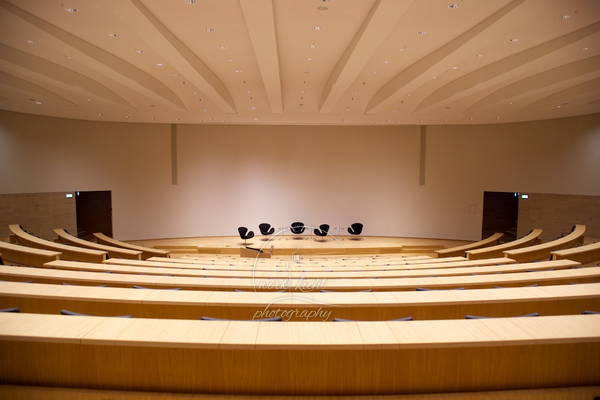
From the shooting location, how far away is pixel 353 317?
134 inches

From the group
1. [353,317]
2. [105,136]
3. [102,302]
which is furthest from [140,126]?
[353,317]

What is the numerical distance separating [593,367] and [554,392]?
33cm

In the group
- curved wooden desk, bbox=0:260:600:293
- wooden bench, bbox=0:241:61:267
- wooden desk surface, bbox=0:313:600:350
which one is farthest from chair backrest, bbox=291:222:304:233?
wooden desk surface, bbox=0:313:600:350

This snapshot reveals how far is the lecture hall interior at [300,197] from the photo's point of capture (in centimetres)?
220

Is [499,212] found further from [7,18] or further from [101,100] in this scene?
[7,18]

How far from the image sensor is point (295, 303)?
324cm

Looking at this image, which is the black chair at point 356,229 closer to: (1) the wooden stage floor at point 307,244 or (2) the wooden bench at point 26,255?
(1) the wooden stage floor at point 307,244

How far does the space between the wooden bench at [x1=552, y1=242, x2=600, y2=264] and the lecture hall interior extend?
6 cm

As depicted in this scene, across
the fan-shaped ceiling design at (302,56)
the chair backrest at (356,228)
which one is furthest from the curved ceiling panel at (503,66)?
the chair backrest at (356,228)

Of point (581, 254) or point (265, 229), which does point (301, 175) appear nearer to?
point (265, 229)

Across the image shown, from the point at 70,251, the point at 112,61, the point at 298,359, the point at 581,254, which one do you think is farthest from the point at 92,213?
the point at 581,254

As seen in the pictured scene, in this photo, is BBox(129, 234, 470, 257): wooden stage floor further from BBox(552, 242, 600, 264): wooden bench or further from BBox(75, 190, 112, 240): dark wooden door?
BBox(552, 242, 600, 264): wooden bench

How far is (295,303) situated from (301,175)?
12726 millimetres

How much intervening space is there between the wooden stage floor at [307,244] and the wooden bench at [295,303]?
974cm
